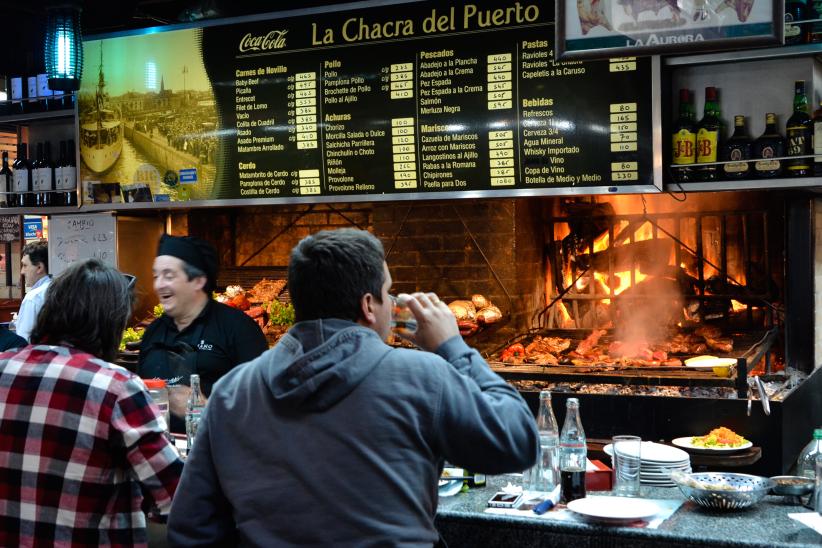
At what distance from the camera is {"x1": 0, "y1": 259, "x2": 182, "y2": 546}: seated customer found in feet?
7.93

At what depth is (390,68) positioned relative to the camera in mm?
5344

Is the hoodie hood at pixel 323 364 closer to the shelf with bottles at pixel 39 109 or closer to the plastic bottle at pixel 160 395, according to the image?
the plastic bottle at pixel 160 395

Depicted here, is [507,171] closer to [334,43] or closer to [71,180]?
[334,43]

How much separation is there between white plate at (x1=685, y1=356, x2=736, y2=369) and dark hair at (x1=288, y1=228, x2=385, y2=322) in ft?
10.3

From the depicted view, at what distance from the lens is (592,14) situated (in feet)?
11.6

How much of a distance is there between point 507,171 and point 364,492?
11.3 ft

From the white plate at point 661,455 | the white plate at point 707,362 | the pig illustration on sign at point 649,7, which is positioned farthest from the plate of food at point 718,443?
the pig illustration on sign at point 649,7

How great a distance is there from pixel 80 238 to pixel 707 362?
4435 millimetres

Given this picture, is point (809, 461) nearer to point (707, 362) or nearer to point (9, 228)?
point (707, 362)

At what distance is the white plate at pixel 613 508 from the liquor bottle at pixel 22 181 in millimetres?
5171

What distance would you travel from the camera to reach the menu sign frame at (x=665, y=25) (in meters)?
3.32

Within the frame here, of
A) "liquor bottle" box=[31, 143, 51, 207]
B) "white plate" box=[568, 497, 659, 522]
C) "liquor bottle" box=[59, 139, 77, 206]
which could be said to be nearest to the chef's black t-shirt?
"white plate" box=[568, 497, 659, 522]

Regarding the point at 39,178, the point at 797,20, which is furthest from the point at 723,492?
the point at 39,178

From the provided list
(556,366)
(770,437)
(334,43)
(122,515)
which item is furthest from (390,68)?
(122,515)
